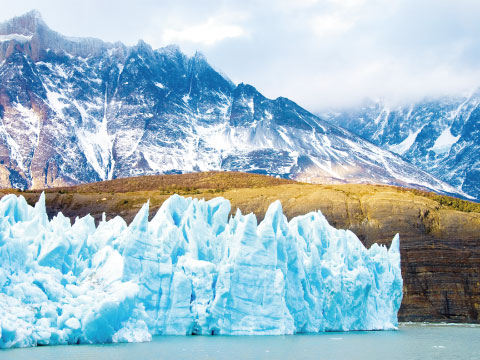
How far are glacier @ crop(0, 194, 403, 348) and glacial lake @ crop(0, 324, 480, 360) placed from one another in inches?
43.8

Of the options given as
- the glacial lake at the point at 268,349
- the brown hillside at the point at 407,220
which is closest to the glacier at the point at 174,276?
the glacial lake at the point at 268,349

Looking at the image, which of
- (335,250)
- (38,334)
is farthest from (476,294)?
(38,334)

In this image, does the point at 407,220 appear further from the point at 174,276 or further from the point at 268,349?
the point at 268,349

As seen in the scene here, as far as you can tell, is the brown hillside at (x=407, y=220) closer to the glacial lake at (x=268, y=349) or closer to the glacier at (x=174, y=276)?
the glacier at (x=174, y=276)

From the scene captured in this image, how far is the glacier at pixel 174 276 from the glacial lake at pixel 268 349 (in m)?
1.11

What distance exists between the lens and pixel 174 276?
44.4 m

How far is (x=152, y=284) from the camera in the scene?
4362 cm

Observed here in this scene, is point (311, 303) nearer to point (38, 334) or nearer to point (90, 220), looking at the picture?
point (90, 220)

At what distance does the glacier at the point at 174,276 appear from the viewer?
37688 mm

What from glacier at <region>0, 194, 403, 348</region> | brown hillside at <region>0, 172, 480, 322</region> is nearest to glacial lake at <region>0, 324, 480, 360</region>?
glacier at <region>0, 194, 403, 348</region>

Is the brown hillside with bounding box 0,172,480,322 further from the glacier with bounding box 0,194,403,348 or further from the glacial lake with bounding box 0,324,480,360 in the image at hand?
the glacial lake with bounding box 0,324,480,360

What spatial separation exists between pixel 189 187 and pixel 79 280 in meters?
96.5

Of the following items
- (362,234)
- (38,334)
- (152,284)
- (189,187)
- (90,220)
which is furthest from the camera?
(189,187)

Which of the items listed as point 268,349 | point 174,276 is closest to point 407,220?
point 174,276
